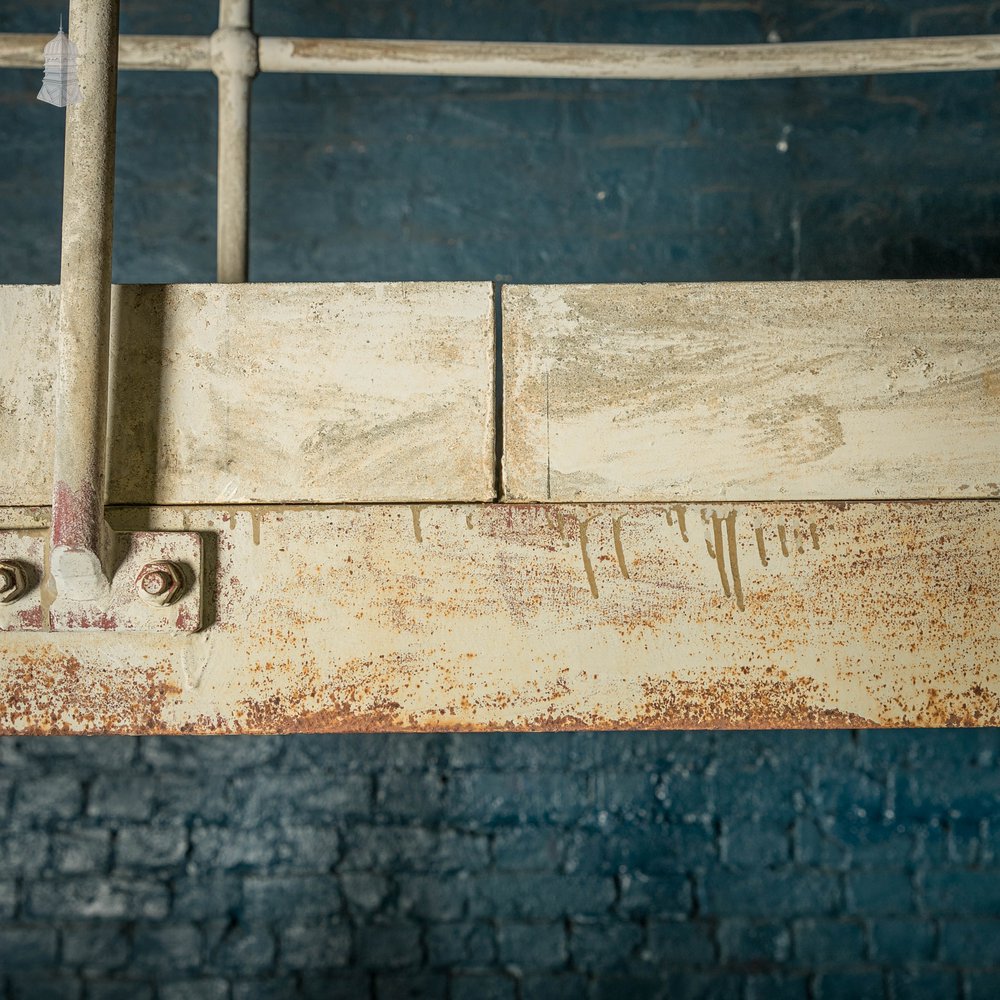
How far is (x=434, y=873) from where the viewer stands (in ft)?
8.05

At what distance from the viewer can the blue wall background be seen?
2.43 meters

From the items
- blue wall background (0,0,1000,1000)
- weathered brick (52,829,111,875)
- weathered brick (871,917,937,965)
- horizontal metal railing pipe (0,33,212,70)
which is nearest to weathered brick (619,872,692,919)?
blue wall background (0,0,1000,1000)

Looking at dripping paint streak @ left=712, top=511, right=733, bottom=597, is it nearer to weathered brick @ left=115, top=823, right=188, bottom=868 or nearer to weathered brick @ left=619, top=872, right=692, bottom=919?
weathered brick @ left=619, top=872, right=692, bottom=919

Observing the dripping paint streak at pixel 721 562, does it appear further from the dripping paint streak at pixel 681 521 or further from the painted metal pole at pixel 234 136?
the painted metal pole at pixel 234 136

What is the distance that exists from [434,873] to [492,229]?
6.20ft

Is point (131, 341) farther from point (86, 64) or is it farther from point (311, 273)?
point (311, 273)

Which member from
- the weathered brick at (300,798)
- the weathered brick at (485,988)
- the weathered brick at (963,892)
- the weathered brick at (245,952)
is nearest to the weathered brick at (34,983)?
the weathered brick at (245,952)

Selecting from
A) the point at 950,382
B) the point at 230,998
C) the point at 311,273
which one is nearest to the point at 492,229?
the point at 311,273

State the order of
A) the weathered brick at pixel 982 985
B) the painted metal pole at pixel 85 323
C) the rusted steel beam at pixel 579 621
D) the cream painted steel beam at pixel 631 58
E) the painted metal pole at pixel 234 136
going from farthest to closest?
the weathered brick at pixel 982 985, the cream painted steel beam at pixel 631 58, the painted metal pole at pixel 234 136, the rusted steel beam at pixel 579 621, the painted metal pole at pixel 85 323

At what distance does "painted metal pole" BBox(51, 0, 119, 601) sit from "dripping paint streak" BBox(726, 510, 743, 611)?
0.79m

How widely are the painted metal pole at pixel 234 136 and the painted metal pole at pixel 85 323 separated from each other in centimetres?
27

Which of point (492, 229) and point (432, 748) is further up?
point (492, 229)

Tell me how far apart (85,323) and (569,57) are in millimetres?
1084

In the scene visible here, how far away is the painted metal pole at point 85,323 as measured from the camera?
1020 millimetres
